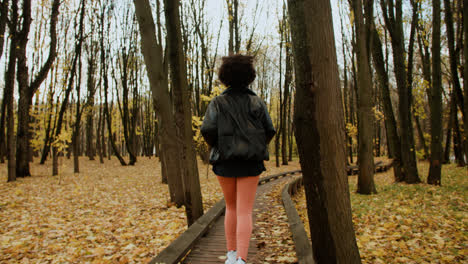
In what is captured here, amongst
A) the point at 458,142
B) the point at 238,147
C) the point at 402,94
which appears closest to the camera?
the point at 238,147

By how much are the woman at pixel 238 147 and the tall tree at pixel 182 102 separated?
6.33 feet

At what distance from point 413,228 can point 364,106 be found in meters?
4.11

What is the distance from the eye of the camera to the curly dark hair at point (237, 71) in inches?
97.6

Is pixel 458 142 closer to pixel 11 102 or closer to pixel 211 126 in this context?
pixel 211 126

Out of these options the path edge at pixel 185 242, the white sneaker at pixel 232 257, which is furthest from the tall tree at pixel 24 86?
the white sneaker at pixel 232 257

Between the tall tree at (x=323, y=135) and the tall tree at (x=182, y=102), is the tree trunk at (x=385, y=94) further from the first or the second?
the tall tree at (x=323, y=135)

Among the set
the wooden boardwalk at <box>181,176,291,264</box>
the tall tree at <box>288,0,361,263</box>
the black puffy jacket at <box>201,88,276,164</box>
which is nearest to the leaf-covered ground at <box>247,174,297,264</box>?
the wooden boardwalk at <box>181,176,291,264</box>

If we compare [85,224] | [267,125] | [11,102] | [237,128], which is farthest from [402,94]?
[11,102]

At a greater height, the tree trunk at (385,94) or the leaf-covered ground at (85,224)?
the tree trunk at (385,94)

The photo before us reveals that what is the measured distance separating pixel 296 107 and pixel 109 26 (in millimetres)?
19562

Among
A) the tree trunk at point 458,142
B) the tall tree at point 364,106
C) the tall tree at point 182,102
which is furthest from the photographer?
the tree trunk at point 458,142

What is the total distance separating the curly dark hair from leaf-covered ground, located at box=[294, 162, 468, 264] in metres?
2.66

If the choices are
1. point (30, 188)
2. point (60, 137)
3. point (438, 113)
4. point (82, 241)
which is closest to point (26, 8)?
point (60, 137)

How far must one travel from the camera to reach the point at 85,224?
17.4ft
